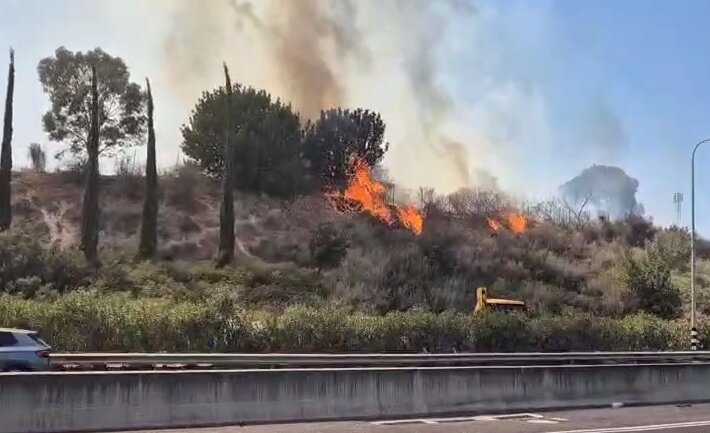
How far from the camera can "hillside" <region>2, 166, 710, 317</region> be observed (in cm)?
4597

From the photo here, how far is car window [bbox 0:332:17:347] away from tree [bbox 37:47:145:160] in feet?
185

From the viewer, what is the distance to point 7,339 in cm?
1797

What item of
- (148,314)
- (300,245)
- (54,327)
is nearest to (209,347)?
(148,314)

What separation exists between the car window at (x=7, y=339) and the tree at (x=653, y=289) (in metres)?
40.8

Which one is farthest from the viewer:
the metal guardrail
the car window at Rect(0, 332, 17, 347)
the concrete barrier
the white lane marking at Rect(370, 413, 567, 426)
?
the metal guardrail

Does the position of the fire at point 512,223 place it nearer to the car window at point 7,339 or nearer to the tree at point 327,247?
the tree at point 327,247

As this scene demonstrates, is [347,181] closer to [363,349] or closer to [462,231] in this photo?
[462,231]

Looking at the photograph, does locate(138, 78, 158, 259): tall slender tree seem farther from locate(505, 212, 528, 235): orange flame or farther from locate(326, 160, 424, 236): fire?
locate(505, 212, 528, 235): orange flame

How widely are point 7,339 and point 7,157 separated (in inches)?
1446

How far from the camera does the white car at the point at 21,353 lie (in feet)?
58.3

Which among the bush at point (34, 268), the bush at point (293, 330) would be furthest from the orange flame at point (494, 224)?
the bush at point (34, 268)

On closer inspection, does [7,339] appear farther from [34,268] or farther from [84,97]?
[84,97]

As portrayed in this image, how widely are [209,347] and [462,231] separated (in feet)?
122

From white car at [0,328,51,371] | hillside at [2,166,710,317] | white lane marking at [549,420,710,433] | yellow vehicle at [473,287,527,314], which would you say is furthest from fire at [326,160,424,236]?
white car at [0,328,51,371]
